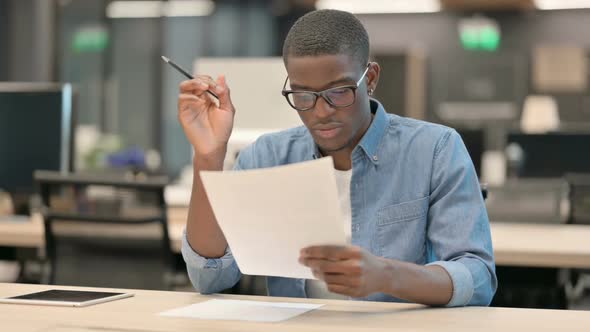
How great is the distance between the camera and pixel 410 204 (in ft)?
6.43

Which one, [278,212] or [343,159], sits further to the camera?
[343,159]

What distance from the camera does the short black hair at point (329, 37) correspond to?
186cm

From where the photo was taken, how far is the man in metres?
1.84

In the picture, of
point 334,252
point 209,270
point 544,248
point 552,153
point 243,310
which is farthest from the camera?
point 552,153

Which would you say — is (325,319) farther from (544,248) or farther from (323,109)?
(544,248)

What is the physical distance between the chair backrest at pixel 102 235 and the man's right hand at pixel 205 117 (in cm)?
118

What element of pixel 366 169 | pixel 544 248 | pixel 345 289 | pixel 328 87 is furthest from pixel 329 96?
pixel 544 248

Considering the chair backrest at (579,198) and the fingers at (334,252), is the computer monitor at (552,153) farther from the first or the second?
the fingers at (334,252)

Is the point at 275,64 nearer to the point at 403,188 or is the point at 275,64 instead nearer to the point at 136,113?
the point at 403,188

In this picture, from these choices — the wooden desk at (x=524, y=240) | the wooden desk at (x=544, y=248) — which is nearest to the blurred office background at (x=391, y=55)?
the wooden desk at (x=524, y=240)

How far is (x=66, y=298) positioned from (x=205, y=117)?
454 mm

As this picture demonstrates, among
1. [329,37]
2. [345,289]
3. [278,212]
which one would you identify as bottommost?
[345,289]

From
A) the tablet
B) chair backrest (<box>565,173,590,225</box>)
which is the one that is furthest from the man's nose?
chair backrest (<box>565,173,590,225</box>)

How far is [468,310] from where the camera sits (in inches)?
68.0
